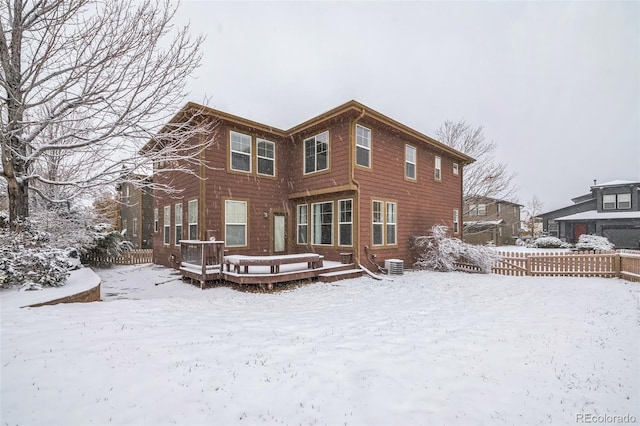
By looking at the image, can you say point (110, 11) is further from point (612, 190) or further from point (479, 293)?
point (612, 190)

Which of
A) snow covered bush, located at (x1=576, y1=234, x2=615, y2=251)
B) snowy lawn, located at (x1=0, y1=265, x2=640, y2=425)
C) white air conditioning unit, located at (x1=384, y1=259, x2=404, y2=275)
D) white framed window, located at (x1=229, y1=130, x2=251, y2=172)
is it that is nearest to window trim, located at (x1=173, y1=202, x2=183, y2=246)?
white framed window, located at (x1=229, y1=130, x2=251, y2=172)

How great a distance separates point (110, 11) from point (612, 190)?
36.5 meters

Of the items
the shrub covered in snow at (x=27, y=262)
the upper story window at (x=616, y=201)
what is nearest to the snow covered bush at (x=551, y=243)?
the upper story window at (x=616, y=201)

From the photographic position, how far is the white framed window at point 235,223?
1053cm

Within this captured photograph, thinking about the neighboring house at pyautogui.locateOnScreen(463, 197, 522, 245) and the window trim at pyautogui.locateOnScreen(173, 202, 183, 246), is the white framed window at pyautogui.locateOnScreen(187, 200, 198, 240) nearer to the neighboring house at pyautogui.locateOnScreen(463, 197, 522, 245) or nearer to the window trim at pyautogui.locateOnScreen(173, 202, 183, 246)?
the window trim at pyautogui.locateOnScreen(173, 202, 183, 246)

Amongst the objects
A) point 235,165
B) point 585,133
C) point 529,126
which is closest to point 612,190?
point 529,126

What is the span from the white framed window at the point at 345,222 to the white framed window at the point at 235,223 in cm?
366

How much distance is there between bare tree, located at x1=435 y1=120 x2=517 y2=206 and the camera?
804 inches

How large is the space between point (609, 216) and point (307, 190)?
92.3 feet

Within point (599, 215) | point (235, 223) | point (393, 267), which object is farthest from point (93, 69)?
point (599, 215)

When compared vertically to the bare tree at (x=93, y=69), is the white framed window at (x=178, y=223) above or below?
below

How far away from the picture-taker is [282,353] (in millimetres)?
3713

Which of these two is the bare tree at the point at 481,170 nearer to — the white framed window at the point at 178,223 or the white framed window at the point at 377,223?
the white framed window at the point at 377,223

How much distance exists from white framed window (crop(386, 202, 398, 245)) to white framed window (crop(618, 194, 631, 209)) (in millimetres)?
26740
